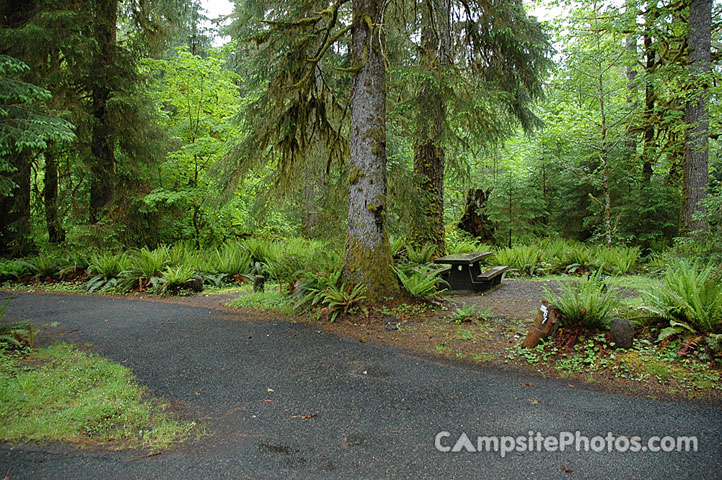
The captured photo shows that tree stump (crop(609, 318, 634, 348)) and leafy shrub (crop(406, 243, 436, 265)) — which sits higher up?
leafy shrub (crop(406, 243, 436, 265))

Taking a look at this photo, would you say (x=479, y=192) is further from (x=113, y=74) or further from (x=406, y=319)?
(x=113, y=74)

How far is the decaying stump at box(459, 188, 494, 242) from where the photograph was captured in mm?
14320

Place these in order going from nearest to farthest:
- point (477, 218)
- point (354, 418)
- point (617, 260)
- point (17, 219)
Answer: point (354, 418)
point (617, 260)
point (17, 219)
point (477, 218)

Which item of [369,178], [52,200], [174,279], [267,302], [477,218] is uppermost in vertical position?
[52,200]

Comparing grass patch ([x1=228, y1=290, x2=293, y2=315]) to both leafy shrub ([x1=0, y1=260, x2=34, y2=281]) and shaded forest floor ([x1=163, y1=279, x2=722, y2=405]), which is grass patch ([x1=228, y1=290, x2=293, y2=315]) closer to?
shaded forest floor ([x1=163, y1=279, x2=722, y2=405])

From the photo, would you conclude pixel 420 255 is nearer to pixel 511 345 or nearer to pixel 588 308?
pixel 511 345

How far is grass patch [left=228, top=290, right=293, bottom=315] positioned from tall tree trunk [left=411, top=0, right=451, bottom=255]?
2766mm

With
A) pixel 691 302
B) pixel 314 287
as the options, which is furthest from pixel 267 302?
pixel 691 302

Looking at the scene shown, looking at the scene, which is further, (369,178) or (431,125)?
(431,125)

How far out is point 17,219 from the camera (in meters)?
11.2

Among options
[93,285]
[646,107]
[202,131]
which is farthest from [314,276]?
[646,107]

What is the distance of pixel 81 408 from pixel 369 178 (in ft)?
14.3

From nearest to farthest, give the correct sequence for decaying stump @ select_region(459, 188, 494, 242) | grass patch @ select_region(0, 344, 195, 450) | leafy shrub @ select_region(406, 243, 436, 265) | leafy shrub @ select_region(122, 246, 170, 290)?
grass patch @ select_region(0, 344, 195, 450), leafy shrub @ select_region(406, 243, 436, 265), leafy shrub @ select_region(122, 246, 170, 290), decaying stump @ select_region(459, 188, 494, 242)

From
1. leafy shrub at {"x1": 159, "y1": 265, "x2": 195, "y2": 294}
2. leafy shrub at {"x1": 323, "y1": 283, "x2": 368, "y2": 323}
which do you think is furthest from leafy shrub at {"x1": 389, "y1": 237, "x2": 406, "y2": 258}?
leafy shrub at {"x1": 159, "y1": 265, "x2": 195, "y2": 294}
